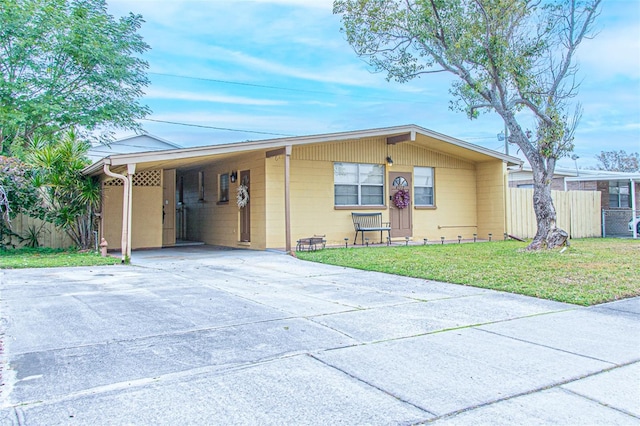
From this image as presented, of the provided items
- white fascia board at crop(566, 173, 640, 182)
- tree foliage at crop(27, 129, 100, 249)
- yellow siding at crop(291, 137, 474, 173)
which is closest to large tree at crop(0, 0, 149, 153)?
tree foliage at crop(27, 129, 100, 249)

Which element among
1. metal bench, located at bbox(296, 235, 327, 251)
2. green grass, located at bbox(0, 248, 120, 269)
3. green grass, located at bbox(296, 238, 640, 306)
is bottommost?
green grass, located at bbox(296, 238, 640, 306)

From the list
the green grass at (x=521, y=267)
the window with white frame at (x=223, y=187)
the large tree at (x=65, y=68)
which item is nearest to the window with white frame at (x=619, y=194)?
the green grass at (x=521, y=267)

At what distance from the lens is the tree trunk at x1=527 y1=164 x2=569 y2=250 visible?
10679mm

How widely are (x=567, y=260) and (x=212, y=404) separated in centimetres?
832

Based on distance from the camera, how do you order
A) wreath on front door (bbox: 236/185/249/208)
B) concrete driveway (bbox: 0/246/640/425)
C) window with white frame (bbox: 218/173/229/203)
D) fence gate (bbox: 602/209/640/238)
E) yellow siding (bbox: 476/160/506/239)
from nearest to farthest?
concrete driveway (bbox: 0/246/640/425) < wreath on front door (bbox: 236/185/249/208) < window with white frame (bbox: 218/173/229/203) < yellow siding (bbox: 476/160/506/239) < fence gate (bbox: 602/209/640/238)

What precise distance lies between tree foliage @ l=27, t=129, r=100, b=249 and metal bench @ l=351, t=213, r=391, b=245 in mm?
6611

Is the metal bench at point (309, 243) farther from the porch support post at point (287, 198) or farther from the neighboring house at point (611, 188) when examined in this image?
the neighboring house at point (611, 188)

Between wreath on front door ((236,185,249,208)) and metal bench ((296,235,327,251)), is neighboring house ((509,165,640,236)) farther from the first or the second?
wreath on front door ((236,185,249,208))

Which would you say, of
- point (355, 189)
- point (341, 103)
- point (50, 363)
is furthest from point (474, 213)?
point (341, 103)

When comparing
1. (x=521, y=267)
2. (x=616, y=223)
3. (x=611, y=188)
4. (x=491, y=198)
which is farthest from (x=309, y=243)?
(x=611, y=188)

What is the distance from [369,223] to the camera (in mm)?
13820

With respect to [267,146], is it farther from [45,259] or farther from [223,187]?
[45,259]

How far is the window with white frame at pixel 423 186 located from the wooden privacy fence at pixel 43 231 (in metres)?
9.88

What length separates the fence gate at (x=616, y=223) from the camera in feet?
57.7
